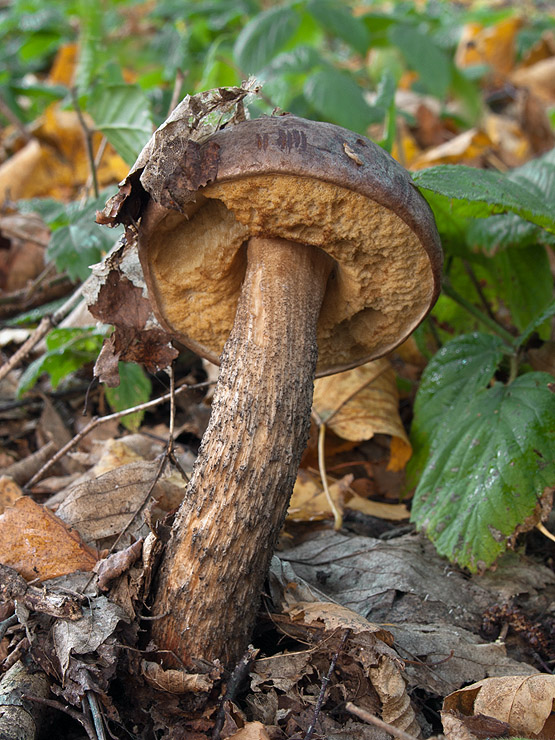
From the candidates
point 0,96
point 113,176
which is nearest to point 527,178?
point 113,176

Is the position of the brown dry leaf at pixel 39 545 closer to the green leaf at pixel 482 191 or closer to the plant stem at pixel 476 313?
the green leaf at pixel 482 191

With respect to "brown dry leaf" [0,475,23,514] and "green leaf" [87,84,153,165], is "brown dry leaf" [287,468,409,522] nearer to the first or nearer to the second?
"brown dry leaf" [0,475,23,514]

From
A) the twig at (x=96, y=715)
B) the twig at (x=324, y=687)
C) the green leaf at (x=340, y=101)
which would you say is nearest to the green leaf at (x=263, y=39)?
the green leaf at (x=340, y=101)

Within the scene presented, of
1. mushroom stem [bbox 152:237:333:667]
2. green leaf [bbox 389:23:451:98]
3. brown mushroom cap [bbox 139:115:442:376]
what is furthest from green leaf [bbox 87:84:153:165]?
green leaf [bbox 389:23:451:98]

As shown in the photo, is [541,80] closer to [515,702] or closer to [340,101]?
[340,101]

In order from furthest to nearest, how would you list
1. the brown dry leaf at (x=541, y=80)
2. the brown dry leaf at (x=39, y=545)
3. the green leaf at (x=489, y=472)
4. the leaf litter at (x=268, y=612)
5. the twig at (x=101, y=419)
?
the brown dry leaf at (x=541, y=80) < the twig at (x=101, y=419) < the green leaf at (x=489, y=472) < the brown dry leaf at (x=39, y=545) < the leaf litter at (x=268, y=612)
